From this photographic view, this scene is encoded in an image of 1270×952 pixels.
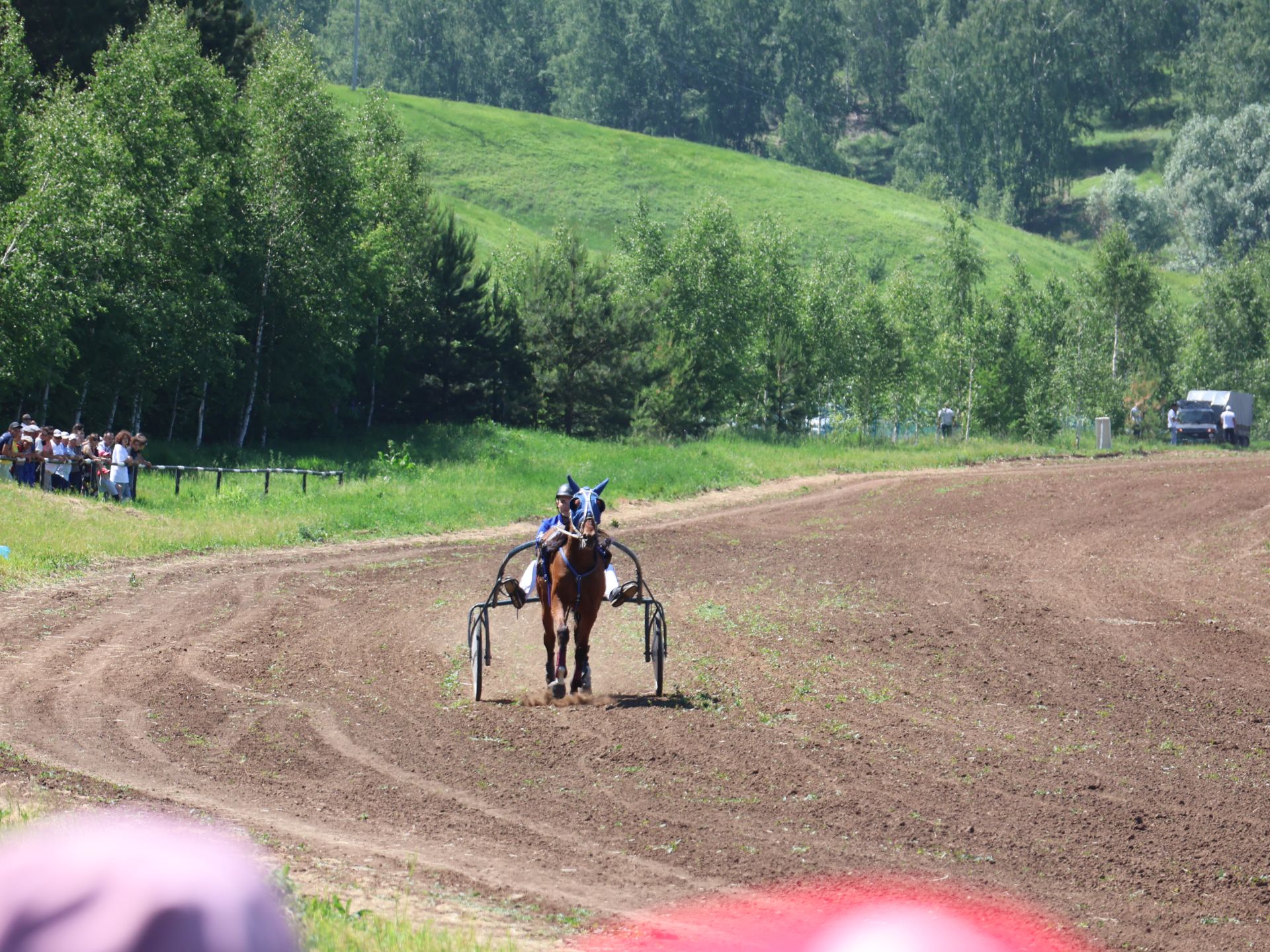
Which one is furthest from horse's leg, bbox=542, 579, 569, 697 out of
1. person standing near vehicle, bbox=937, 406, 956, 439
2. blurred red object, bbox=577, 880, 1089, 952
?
person standing near vehicle, bbox=937, 406, 956, 439

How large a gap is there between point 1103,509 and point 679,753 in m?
25.1

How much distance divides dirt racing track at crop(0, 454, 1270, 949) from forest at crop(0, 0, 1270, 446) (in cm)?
1448

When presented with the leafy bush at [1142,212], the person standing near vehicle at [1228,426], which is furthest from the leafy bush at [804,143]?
the person standing near vehicle at [1228,426]

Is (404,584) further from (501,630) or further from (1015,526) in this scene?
(1015,526)

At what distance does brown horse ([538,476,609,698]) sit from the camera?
1351 centimetres

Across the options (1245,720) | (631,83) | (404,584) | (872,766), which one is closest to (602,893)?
(872,766)

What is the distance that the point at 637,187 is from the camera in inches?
4208

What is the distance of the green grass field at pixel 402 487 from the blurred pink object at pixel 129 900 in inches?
829

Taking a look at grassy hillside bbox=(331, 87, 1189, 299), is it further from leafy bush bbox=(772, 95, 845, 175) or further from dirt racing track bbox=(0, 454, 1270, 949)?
dirt racing track bbox=(0, 454, 1270, 949)

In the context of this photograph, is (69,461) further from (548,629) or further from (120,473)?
(548,629)

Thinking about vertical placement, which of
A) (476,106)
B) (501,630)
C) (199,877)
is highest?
(476,106)

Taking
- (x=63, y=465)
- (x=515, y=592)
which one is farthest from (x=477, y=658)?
(x=63, y=465)

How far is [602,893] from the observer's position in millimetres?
7961

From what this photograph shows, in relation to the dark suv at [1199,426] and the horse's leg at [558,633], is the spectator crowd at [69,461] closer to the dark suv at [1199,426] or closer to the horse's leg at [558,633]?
the horse's leg at [558,633]
